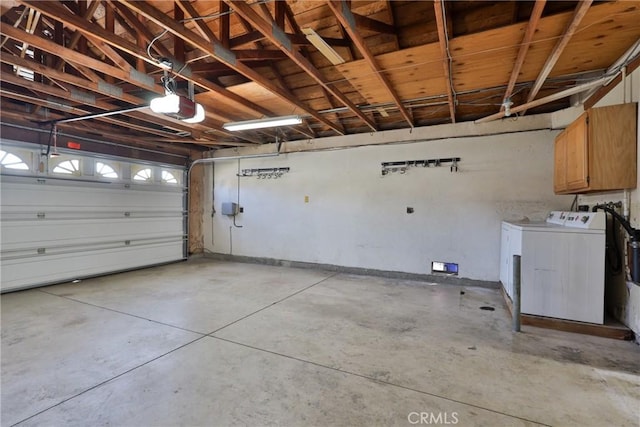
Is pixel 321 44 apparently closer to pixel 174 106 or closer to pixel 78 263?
pixel 174 106

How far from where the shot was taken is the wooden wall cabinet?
261 cm

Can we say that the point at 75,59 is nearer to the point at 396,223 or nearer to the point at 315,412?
the point at 315,412

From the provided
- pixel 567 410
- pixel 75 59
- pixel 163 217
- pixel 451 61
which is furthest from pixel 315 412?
pixel 163 217

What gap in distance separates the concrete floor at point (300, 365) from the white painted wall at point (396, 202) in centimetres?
124

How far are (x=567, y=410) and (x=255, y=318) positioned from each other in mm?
2808

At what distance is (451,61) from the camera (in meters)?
2.83

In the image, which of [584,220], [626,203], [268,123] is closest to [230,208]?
[268,123]

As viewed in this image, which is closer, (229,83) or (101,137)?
(229,83)

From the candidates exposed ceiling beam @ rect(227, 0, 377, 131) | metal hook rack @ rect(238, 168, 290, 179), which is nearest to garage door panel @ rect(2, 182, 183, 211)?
metal hook rack @ rect(238, 168, 290, 179)

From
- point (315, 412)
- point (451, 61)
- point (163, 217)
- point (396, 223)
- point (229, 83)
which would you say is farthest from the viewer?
point (163, 217)

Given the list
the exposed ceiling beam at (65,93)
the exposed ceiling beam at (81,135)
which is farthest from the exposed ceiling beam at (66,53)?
the exposed ceiling beam at (81,135)
